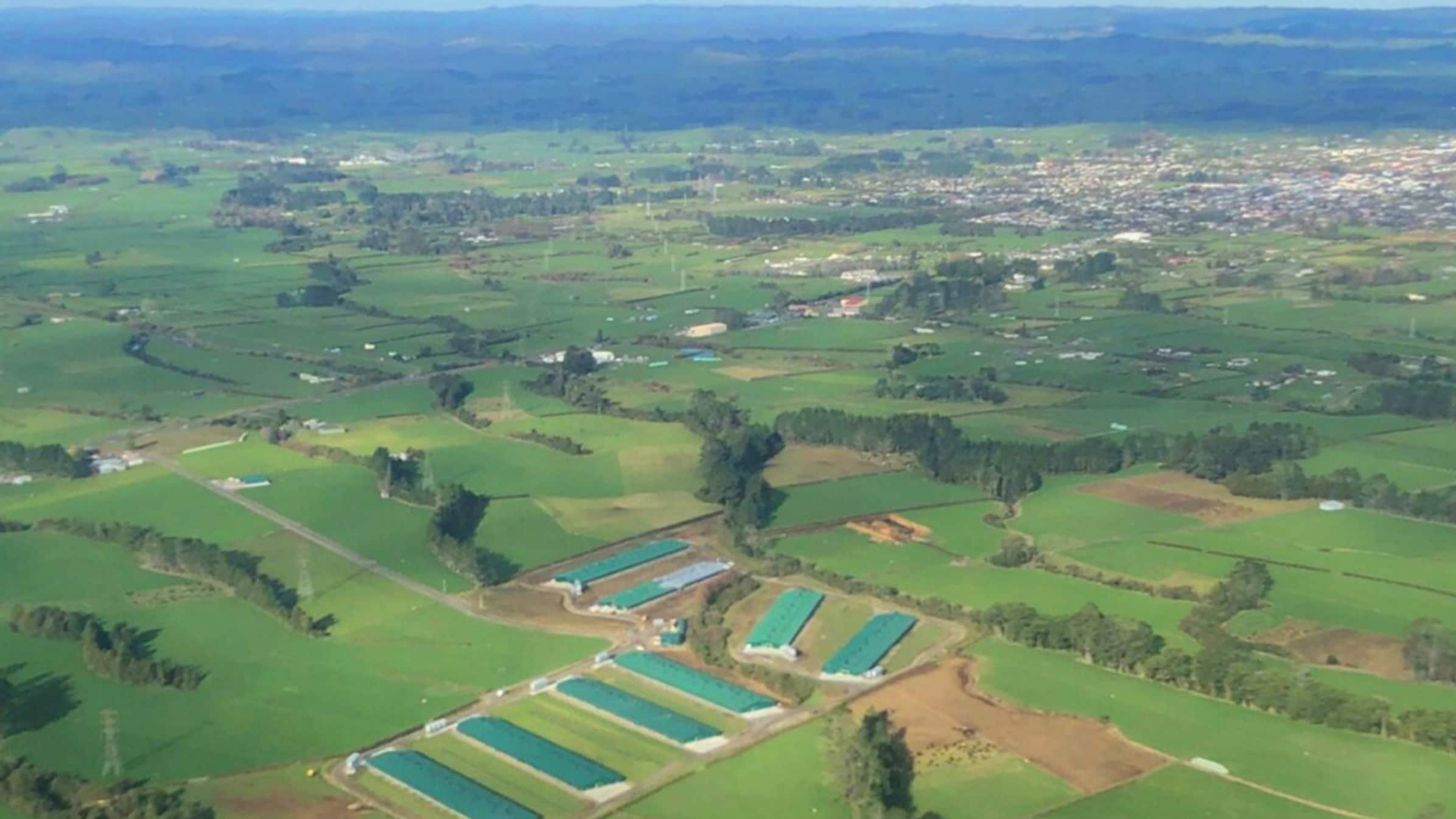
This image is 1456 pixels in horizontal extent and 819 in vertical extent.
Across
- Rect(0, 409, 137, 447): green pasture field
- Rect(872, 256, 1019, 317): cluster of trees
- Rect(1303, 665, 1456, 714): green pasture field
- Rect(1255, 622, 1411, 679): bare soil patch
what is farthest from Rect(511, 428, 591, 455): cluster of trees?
Rect(872, 256, 1019, 317): cluster of trees

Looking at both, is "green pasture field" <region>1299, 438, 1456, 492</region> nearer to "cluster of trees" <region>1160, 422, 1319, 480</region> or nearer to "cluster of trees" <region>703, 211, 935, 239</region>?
"cluster of trees" <region>1160, 422, 1319, 480</region>

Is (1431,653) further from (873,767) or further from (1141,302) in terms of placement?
(1141,302)

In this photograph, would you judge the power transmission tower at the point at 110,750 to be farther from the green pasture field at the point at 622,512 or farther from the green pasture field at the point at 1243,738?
the green pasture field at the point at 1243,738

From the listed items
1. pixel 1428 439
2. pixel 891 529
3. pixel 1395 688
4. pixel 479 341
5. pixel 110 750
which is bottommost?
pixel 1395 688

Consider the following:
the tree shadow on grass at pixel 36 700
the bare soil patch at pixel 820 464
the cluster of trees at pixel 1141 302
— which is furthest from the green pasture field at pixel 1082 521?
the cluster of trees at pixel 1141 302

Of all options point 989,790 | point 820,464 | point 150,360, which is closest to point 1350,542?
point 820,464

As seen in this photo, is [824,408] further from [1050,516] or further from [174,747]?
[174,747]
